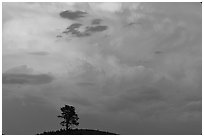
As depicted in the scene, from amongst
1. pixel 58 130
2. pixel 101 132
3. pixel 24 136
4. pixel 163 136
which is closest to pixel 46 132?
pixel 58 130

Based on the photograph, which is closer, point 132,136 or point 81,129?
point 132,136

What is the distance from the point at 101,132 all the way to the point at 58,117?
1142cm

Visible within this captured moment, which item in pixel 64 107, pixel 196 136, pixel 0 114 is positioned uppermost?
pixel 64 107

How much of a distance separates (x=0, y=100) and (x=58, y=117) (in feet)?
135

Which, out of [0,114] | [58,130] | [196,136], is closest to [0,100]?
[0,114]

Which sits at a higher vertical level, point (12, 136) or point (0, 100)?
point (0, 100)

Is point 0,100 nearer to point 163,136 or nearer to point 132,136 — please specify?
point 132,136

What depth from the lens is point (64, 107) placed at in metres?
97.9

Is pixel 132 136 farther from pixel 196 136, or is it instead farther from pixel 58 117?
pixel 58 117

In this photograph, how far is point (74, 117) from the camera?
98125 mm

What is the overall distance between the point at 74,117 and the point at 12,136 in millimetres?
39479

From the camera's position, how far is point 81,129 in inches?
3880

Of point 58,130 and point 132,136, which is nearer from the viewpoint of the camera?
point 132,136

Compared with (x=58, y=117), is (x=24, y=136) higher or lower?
lower
